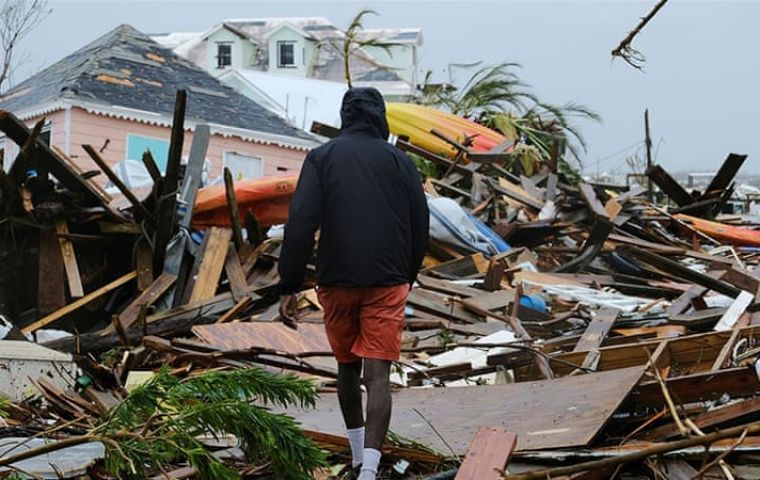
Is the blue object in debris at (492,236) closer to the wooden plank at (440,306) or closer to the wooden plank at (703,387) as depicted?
the wooden plank at (440,306)

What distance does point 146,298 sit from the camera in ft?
26.0

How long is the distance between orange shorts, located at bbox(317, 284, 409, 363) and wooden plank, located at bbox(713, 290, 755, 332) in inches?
132

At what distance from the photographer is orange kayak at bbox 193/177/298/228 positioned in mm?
8938

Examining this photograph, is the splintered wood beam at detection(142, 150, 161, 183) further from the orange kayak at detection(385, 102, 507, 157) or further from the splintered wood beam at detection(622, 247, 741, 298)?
the orange kayak at detection(385, 102, 507, 157)

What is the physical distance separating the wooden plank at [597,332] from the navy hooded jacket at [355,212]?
2.31m

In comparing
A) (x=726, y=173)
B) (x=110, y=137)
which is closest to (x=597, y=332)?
(x=726, y=173)

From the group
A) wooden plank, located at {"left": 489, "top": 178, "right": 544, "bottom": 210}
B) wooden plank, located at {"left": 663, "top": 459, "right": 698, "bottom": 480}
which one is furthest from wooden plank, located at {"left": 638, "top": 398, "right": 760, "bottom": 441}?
wooden plank, located at {"left": 489, "top": 178, "right": 544, "bottom": 210}

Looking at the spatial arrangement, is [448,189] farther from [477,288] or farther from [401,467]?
[401,467]

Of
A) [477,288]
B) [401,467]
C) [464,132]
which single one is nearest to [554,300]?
[477,288]

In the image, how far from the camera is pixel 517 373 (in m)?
5.80

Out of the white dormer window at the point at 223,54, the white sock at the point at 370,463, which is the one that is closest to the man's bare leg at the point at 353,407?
the white sock at the point at 370,463

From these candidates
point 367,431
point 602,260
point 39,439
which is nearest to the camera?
point 367,431

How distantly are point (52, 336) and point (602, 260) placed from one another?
585cm

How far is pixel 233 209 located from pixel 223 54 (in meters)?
→ 33.6
